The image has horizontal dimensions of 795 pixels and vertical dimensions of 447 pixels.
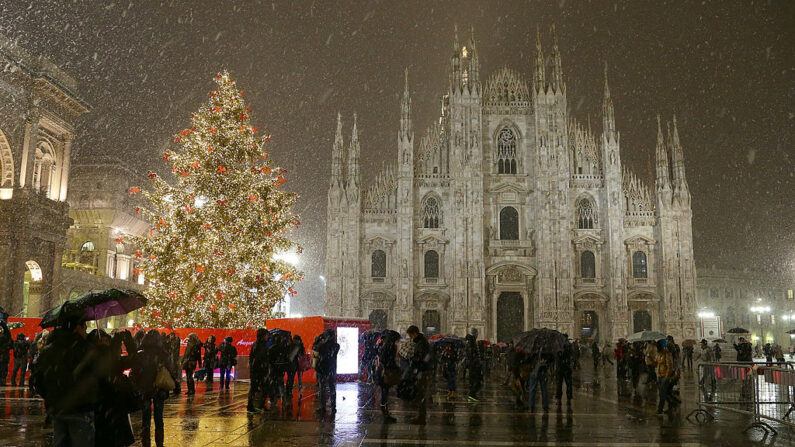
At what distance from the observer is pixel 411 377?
458 inches

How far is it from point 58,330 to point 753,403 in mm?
10427

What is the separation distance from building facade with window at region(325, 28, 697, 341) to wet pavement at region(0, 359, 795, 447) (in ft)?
92.1

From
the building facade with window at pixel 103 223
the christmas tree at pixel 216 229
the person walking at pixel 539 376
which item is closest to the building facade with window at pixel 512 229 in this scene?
the building facade with window at pixel 103 223

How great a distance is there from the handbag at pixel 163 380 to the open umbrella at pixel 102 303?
44.6 inches

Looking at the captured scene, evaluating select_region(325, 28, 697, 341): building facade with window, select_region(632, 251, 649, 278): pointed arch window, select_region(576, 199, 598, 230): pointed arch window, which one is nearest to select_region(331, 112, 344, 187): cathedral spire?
select_region(325, 28, 697, 341): building facade with window

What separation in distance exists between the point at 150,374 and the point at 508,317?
3780cm

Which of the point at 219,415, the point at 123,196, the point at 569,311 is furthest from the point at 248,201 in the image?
the point at 123,196

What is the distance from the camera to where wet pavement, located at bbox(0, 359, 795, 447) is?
8.95m

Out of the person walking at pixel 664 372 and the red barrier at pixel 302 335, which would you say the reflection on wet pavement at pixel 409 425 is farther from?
the red barrier at pixel 302 335

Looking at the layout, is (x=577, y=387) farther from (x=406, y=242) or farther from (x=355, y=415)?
(x=406, y=242)

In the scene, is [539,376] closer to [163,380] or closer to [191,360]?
[163,380]

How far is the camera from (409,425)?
10.5 m

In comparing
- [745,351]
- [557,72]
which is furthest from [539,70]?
[745,351]

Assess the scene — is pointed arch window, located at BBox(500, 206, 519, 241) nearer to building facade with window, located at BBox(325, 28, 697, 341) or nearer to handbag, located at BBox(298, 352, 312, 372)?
building facade with window, located at BBox(325, 28, 697, 341)
